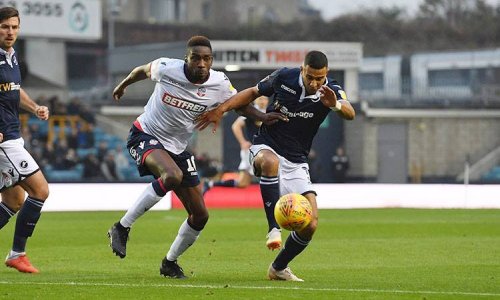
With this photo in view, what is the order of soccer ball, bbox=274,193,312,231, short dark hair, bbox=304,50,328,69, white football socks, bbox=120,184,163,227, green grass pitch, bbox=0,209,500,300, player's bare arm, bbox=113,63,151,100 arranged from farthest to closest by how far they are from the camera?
player's bare arm, bbox=113,63,151,100 < white football socks, bbox=120,184,163,227 < short dark hair, bbox=304,50,328,69 < soccer ball, bbox=274,193,312,231 < green grass pitch, bbox=0,209,500,300

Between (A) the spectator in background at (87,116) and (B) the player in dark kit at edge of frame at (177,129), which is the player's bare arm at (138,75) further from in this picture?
(A) the spectator in background at (87,116)

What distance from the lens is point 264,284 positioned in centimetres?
1121

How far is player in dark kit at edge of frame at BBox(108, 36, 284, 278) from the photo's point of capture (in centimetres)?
1194

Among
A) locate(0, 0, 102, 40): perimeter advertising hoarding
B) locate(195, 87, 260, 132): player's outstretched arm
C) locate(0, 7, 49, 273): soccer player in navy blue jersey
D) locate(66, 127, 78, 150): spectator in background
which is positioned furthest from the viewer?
locate(0, 0, 102, 40): perimeter advertising hoarding

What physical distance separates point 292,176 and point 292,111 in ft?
2.23

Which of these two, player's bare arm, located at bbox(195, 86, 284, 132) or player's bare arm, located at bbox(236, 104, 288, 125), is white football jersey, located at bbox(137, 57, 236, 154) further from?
player's bare arm, located at bbox(236, 104, 288, 125)

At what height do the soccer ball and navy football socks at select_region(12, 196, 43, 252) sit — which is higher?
the soccer ball

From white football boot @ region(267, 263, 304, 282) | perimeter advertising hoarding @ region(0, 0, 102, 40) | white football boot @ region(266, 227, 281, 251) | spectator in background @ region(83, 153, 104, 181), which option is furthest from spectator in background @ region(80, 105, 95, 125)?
white football boot @ region(266, 227, 281, 251)

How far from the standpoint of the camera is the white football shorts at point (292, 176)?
12.1m

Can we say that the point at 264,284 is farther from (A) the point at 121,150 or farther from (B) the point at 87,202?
(A) the point at 121,150

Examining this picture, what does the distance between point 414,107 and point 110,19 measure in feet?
50.4

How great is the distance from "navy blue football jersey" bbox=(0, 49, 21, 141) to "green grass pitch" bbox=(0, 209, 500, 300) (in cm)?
154

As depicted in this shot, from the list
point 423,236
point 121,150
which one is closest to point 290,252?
point 423,236

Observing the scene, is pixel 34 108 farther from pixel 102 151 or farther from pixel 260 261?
pixel 102 151
